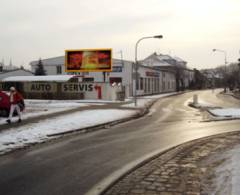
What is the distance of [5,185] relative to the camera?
23.2 feet

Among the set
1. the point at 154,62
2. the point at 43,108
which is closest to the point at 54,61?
the point at 43,108

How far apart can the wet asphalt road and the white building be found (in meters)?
37.5

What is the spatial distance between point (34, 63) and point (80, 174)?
6692 cm

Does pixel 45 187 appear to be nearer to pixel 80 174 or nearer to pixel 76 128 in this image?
pixel 80 174

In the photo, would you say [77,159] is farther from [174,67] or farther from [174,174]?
[174,67]

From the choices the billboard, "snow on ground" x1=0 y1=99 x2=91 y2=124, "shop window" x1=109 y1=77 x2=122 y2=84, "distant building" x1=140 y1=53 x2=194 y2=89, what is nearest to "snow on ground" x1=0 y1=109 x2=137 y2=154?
"snow on ground" x1=0 y1=99 x2=91 y2=124

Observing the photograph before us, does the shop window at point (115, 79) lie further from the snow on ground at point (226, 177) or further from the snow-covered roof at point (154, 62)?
the snow-covered roof at point (154, 62)

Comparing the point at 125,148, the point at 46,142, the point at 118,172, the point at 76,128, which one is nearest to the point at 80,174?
the point at 118,172

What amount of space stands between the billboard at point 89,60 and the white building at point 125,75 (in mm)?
3368

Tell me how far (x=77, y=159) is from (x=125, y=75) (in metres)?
52.7

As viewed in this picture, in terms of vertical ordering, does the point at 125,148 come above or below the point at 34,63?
below

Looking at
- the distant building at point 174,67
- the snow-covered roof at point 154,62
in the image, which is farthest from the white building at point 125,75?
the snow-covered roof at point 154,62

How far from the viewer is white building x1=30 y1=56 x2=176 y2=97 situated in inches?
2395

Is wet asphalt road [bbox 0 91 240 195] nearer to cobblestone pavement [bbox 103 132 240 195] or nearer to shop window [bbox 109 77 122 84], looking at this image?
cobblestone pavement [bbox 103 132 240 195]
